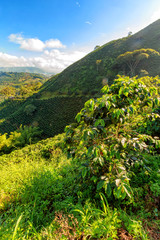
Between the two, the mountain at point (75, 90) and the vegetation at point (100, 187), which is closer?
the vegetation at point (100, 187)

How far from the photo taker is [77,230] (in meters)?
1.18

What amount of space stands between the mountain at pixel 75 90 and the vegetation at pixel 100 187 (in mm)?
12747

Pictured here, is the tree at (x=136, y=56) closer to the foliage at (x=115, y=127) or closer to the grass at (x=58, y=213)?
the foliage at (x=115, y=127)

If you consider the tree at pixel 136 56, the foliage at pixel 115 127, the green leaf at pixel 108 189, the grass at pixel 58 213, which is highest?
the tree at pixel 136 56

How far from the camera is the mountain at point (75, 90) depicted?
17.2 metres

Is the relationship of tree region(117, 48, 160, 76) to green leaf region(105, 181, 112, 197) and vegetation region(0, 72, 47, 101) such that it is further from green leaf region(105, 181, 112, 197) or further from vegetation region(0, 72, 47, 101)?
vegetation region(0, 72, 47, 101)

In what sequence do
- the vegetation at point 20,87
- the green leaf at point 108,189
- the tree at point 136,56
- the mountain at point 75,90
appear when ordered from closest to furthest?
the green leaf at point 108,189 → the mountain at point 75,90 → the tree at point 136,56 → the vegetation at point 20,87

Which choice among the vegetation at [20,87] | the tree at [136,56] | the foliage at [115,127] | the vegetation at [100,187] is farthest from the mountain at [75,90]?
the foliage at [115,127]

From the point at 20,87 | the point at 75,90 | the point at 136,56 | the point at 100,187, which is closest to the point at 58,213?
the point at 100,187

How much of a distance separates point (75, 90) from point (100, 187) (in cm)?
2452

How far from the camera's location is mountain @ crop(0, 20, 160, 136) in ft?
56.5

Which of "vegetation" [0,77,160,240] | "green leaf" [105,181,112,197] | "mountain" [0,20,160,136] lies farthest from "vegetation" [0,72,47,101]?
"green leaf" [105,181,112,197]

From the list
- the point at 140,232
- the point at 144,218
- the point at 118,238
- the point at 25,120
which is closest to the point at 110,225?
the point at 118,238

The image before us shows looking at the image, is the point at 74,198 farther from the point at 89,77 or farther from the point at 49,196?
the point at 89,77
